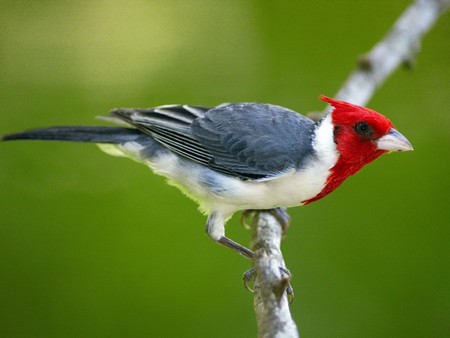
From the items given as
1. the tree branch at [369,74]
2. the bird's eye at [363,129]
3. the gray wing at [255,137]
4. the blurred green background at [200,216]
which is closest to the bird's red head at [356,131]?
the bird's eye at [363,129]

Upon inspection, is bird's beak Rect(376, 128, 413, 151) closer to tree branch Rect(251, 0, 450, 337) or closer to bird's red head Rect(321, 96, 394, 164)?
bird's red head Rect(321, 96, 394, 164)

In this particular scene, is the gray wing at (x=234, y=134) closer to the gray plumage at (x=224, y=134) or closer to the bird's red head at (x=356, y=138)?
the gray plumage at (x=224, y=134)

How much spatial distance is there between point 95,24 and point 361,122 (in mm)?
2493

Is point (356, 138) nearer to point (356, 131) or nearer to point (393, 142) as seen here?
point (356, 131)

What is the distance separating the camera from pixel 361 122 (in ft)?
9.21

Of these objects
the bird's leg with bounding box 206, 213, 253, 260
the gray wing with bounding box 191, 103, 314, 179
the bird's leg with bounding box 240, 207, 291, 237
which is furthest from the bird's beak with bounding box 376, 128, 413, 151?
the bird's leg with bounding box 206, 213, 253, 260

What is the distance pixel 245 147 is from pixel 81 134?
796mm

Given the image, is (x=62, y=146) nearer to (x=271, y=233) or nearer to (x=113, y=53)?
(x=113, y=53)

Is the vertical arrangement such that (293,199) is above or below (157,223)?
above

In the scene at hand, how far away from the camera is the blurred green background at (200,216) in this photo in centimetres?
345

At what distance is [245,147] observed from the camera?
3.04 meters

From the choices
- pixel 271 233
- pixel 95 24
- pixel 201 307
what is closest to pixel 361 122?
pixel 271 233

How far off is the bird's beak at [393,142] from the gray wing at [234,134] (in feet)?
1.07

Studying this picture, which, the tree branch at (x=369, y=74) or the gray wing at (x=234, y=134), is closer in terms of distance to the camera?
the tree branch at (x=369, y=74)
